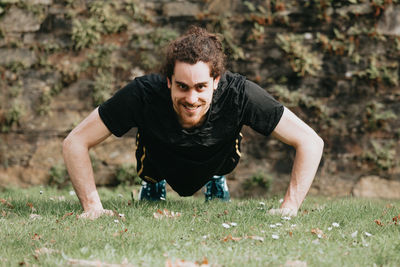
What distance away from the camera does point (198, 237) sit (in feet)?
9.54

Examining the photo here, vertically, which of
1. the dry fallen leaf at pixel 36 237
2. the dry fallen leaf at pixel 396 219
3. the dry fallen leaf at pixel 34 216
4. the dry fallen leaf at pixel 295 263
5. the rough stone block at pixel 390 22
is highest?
the rough stone block at pixel 390 22

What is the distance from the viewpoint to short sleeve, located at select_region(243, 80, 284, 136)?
3596 mm

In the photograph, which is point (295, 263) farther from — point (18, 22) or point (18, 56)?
point (18, 22)

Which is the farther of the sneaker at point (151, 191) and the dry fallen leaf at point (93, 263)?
the sneaker at point (151, 191)

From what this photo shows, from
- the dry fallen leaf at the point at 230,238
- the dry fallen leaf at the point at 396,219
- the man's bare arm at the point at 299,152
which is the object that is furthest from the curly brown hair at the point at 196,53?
the dry fallen leaf at the point at 396,219

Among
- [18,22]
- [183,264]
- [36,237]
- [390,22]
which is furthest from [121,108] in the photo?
[390,22]

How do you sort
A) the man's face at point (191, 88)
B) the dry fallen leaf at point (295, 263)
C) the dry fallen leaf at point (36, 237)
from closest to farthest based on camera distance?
the dry fallen leaf at point (295, 263) → the dry fallen leaf at point (36, 237) → the man's face at point (191, 88)

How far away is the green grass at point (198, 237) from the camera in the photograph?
248 cm

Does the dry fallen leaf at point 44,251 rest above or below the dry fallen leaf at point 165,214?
above

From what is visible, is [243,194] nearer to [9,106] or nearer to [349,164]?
[349,164]

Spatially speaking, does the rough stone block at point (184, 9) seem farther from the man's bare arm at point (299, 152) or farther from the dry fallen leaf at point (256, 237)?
the dry fallen leaf at point (256, 237)

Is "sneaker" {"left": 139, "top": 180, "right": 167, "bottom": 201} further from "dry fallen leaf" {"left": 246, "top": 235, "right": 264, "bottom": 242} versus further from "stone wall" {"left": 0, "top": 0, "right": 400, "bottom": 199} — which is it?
"dry fallen leaf" {"left": 246, "top": 235, "right": 264, "bottom": 242}

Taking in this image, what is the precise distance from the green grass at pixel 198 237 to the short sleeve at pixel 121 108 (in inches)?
28.0

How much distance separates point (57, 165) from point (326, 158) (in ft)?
12.3
